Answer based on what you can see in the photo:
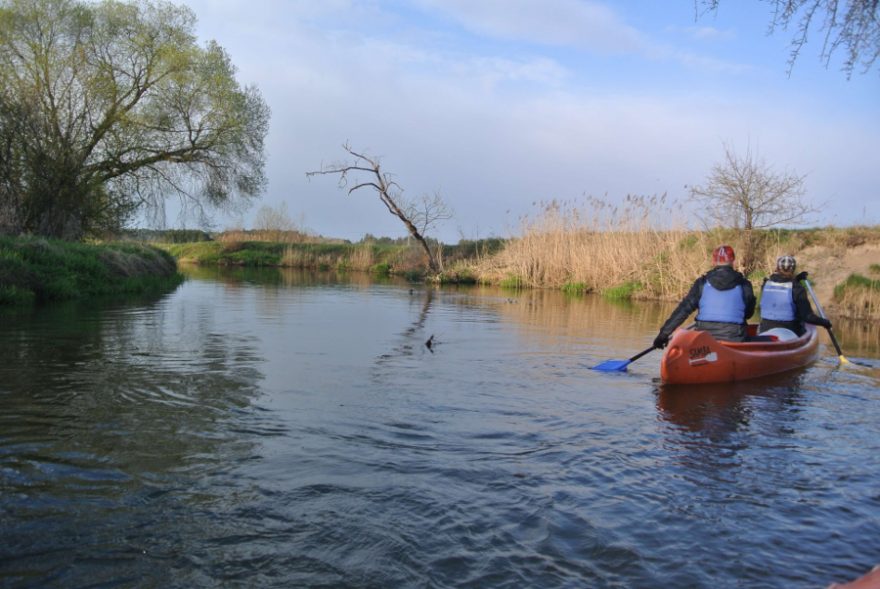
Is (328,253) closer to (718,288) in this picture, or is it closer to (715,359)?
(718,288)

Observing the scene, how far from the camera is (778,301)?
31.8ft

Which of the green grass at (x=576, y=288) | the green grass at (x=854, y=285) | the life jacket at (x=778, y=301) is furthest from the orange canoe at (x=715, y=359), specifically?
the green grass at (x=576, y=288)

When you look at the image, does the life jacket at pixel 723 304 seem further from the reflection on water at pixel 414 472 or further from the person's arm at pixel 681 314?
the reflection on water at pixel 414 472

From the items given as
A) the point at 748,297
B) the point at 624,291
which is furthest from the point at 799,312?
the point at 624,291

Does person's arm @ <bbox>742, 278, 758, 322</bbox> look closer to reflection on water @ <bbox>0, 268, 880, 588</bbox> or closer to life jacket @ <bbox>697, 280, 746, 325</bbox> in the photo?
life jacket @ <bbox>697, 280, 746, 325</bbox>

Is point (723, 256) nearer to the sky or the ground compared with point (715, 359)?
nearer to the sky

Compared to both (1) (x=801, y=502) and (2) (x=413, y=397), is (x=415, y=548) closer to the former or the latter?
(1) (x=801, y=502)

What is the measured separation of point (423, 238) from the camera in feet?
Result: 91.7

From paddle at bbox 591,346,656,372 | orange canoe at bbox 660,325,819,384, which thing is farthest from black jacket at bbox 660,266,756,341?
paddle at bbox 591,346,656,372

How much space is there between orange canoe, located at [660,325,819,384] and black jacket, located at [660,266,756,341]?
0.77 feet

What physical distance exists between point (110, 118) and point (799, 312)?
63.9ft

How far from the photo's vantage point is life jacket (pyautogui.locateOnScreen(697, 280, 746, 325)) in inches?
320

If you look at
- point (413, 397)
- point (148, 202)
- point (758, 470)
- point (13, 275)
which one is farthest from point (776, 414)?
point (148, 202)

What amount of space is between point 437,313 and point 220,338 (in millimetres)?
6429
